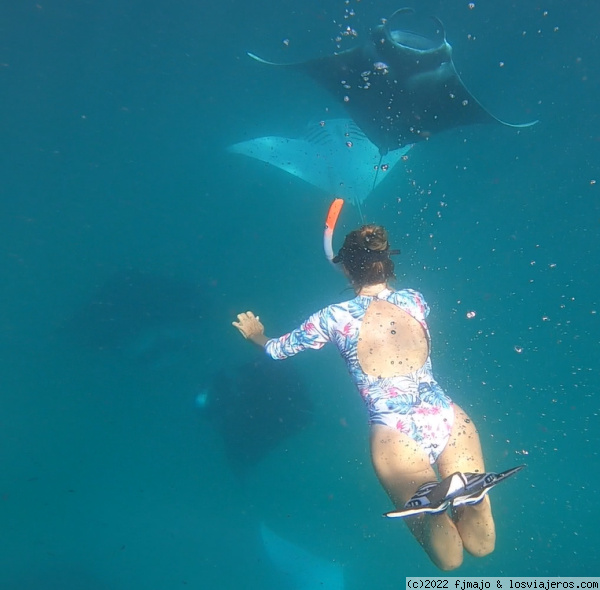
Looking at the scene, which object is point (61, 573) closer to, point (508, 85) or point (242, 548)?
point (242, 548)

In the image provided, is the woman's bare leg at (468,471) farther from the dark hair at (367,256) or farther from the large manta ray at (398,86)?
the large manta ray at (398,86)

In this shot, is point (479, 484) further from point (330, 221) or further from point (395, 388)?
point (330, 221)

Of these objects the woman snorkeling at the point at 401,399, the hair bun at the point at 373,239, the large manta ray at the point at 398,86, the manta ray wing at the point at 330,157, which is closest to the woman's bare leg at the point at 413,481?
the woman snorkeling at the point at 401,399

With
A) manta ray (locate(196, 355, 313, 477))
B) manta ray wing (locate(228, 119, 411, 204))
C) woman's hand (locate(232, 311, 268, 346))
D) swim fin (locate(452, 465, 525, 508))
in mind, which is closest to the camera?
swim fin (locate(452, 465, 525, 508))

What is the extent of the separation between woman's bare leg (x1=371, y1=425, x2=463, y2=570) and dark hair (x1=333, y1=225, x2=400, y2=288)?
1.04 meters

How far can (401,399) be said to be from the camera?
2533 mm

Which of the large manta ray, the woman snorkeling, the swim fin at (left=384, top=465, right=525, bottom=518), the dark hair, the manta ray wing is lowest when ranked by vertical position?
the swim fin at (left=384, top=465, right=525, bottom=518)

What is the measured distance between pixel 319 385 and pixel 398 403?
2.57 meters

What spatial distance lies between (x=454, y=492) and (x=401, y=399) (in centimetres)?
62

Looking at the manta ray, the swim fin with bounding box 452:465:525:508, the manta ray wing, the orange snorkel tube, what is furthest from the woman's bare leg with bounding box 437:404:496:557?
the manta ray wing

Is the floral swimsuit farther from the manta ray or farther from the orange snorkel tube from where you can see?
the manta ray

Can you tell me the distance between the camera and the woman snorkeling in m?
2.47

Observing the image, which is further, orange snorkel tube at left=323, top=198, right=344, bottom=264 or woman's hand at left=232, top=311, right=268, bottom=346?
woman's hand at left=232, top=311, right=268, bottom=346

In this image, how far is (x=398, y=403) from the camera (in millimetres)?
2535
